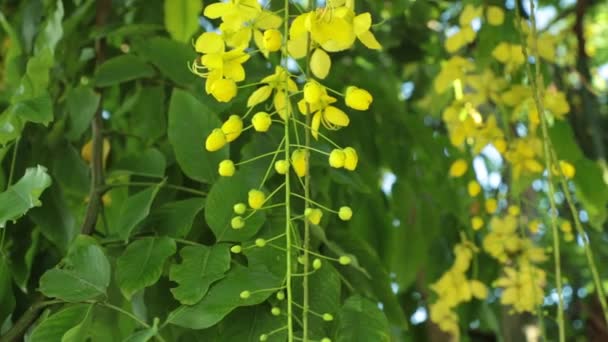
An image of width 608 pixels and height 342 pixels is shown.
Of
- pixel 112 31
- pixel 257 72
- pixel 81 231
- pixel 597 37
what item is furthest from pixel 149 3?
pixel 597 37

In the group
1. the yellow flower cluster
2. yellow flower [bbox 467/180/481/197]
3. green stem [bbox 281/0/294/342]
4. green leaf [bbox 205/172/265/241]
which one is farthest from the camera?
the yellow flower cluster

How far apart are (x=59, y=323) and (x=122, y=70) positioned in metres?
0.34

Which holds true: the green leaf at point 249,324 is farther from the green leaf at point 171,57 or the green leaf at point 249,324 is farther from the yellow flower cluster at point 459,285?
the yellow flower cluster at point 459,285

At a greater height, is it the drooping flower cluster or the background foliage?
the drooping flower cluster

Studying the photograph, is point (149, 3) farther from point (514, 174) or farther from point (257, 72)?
point (514, 174)

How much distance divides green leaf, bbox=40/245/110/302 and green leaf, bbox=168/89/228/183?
0.11m

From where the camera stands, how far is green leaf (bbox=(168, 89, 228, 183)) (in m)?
0.69

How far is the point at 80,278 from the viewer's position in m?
0.61

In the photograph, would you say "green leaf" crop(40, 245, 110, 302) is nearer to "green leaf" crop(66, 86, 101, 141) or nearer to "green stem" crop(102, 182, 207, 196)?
"green stem" crop(102, 182, 207, 196)

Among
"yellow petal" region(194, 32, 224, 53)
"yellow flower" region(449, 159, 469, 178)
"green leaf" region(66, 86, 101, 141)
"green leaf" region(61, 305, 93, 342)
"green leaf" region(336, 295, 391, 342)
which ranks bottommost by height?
"yellow flower" region(449, 159, 469, 178)

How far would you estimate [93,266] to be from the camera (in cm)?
61

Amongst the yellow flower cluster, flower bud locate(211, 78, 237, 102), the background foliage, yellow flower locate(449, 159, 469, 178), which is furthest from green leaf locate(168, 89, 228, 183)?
the yellow flower cluster

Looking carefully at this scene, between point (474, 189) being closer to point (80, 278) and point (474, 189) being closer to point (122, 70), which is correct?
point (122, 70)

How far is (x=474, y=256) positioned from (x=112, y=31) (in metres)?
0.54
